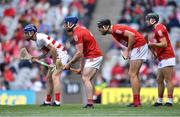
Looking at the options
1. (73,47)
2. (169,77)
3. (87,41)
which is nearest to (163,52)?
(169,77)

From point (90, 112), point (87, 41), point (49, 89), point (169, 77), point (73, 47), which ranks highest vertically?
point (73, 47)

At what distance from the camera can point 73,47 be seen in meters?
29.5

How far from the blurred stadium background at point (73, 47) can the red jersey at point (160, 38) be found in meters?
6.10

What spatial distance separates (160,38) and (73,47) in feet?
37.4

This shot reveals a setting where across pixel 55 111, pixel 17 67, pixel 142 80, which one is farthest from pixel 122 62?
pixel 55 111

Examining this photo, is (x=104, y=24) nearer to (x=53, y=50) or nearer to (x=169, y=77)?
(x=53, y=50)

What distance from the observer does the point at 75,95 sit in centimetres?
2628

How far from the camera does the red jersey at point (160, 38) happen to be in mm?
18266

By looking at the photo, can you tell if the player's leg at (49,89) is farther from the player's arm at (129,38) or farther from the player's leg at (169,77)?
the player's leg at (169,77)

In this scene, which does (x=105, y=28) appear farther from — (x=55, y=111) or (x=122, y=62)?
(x=122, y=62)

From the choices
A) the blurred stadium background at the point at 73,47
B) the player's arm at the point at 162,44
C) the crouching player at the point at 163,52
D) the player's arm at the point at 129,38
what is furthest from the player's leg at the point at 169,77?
the blurred stadium background at the point at 73,47

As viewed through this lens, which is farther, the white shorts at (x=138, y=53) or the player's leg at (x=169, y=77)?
the player's leg at (x=169, y=77)

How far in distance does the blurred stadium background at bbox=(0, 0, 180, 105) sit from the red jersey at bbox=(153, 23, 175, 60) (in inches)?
240

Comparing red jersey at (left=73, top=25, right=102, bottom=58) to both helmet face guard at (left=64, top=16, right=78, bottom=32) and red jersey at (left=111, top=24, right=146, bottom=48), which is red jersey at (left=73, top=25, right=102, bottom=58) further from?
red jersey at (left=111, top=24, right=146, bottom=48)
